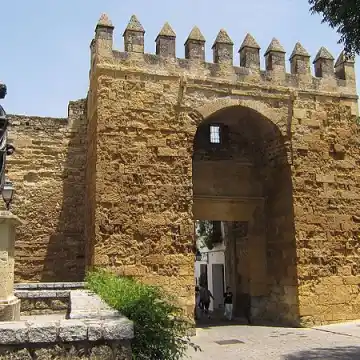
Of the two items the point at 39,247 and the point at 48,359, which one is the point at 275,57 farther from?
the point at 48,359

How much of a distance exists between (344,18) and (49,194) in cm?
786

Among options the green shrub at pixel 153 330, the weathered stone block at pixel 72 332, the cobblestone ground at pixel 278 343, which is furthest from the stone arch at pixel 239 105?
the weathered stone block at pixel 72 332

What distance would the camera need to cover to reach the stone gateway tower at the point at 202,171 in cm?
1014

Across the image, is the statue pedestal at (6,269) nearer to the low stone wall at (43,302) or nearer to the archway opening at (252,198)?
the low stone wall at (43,302)

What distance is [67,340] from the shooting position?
139 inches

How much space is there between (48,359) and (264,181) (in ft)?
32.5

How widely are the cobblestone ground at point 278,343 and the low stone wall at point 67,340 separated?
3097mm

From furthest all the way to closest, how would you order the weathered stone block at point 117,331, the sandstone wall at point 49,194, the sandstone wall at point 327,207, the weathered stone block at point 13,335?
the sandstone wall at point 49,194, the sandstone wall at point 327,207, the weathered stone block at point 117,331, the weathered stone block at point 13,335

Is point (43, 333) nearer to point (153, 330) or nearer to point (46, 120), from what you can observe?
point (153, 330)

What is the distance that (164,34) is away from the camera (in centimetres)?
1093

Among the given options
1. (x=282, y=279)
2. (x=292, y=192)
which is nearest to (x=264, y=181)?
(x=292, y=192)

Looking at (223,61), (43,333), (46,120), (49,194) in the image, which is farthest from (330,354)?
(46,120)

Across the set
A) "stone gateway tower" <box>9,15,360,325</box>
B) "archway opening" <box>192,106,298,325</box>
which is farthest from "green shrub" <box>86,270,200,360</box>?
"archway opening" <box>192,106,298,325</box>

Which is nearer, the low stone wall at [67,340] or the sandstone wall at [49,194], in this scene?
the low stone wall at [67,340]
